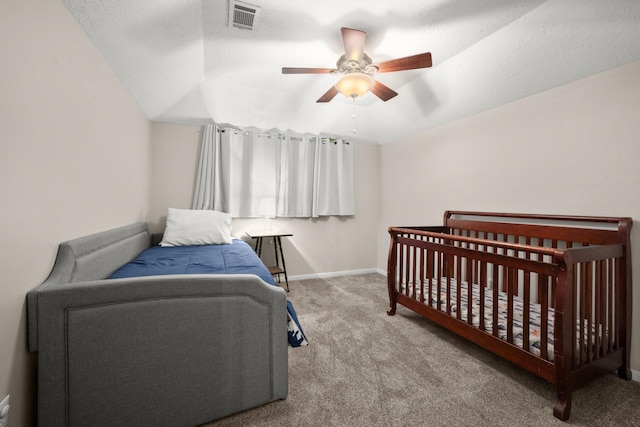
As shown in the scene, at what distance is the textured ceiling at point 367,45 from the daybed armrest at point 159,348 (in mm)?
1404

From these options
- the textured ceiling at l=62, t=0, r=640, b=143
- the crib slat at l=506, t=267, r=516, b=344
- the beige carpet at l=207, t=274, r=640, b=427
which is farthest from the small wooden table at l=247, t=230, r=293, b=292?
the crib slat at l=506, t=267, r=516, b=344

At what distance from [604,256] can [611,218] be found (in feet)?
1.08

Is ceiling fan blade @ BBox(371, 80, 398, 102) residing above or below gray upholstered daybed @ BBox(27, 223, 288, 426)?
above

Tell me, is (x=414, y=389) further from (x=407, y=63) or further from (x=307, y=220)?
(x=307, y=220)

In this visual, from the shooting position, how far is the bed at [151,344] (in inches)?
38.2

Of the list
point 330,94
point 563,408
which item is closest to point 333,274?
point 330,94

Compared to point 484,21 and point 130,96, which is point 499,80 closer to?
point 484,21

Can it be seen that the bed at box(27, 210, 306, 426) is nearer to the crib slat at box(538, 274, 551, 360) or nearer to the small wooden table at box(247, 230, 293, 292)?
the crib slat at box(538, 274, 551, 360)

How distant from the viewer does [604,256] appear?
1.46 metres

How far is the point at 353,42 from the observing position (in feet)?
5.77

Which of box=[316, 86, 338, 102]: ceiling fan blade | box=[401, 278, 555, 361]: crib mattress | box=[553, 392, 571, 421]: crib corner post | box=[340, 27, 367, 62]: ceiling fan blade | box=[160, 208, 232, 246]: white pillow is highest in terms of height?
box=[340, 27, 367, 62]: ceiling fan blade

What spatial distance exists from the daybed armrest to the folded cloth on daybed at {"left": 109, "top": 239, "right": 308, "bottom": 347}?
157mm

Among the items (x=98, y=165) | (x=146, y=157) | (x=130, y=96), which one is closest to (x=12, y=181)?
(x=98, y=165)

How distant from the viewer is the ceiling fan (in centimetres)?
174
